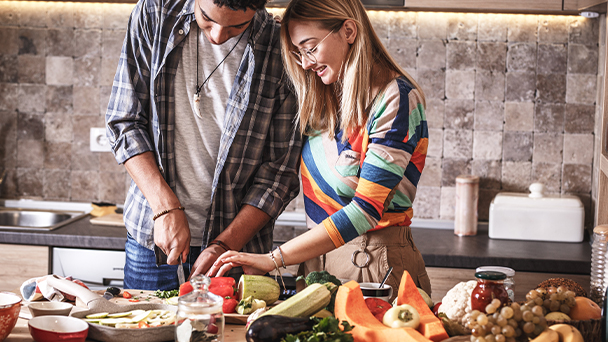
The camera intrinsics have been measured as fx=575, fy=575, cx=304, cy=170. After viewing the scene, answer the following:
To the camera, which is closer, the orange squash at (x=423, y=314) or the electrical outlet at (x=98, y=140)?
the orange squash at (x=423, y=314)

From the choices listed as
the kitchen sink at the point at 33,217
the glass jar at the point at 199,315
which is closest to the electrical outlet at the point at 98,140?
the kitchen sink at the point at 33,217

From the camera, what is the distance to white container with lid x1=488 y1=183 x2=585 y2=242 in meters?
2.48

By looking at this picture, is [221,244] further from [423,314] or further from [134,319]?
[423,314]

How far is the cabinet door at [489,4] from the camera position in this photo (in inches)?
96.1

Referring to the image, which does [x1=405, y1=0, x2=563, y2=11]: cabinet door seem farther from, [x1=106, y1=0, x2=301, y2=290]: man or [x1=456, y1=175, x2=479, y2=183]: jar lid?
[x1=106, y1=0, x2=301, y2=290]: man

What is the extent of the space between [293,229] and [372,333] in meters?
1.66

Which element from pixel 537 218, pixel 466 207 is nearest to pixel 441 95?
pixel 466 207

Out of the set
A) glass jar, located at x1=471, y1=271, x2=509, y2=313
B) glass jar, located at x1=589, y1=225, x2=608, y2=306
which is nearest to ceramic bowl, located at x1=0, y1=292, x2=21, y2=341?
glass jar, located at x1=471, y1=271, x2=509, y2=313

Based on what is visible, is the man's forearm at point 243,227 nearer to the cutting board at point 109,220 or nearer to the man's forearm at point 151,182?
the man's forearm at point 151,182

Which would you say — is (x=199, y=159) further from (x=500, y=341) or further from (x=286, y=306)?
(x=500, y=341)

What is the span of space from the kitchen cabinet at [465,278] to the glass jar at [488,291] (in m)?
1.25

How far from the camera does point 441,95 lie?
2.74 m

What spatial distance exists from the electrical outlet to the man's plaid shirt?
4.31 ft

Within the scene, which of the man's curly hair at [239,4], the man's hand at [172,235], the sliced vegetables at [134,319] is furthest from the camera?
the man's hand at [172,235]
